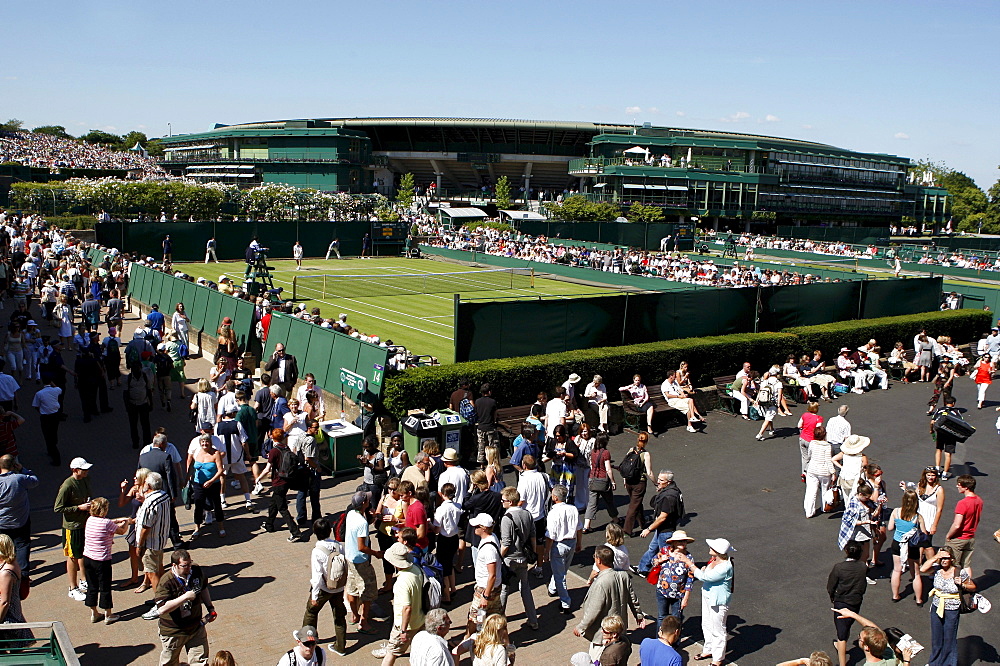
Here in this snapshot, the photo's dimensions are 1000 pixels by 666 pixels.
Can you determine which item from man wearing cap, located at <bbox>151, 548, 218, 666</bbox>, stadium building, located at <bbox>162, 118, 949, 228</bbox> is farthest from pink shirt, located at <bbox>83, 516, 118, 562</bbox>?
stadium building, located at <bbox>162, 118, 949, 228</bbox>

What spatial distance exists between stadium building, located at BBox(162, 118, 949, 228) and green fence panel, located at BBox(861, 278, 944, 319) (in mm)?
68822

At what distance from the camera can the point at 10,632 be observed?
703 centimetres

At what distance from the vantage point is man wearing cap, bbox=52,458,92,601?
9055mm

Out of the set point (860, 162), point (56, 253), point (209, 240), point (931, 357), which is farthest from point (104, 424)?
point (860, 162)

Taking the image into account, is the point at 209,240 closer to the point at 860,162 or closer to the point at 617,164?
the point at 617,164

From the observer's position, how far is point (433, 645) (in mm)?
6516

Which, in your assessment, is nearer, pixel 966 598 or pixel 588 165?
pixel 966 598

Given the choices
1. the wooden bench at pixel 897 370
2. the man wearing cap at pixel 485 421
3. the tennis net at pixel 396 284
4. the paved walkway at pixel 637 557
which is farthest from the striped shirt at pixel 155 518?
the tennis net at pixel 396 284

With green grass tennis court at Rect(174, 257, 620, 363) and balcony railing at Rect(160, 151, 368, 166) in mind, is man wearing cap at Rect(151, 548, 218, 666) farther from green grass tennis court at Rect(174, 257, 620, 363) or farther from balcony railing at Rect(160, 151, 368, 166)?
balcony railing at Rect(160, 151, 368, 166)

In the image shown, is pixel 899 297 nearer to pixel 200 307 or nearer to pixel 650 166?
pixel 200 307

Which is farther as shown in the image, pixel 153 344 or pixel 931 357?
pixel 931 357

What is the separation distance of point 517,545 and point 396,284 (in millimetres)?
30368

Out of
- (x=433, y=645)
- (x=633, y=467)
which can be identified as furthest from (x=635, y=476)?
(x=433, y=645)

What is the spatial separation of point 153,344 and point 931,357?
1989 centimetres
